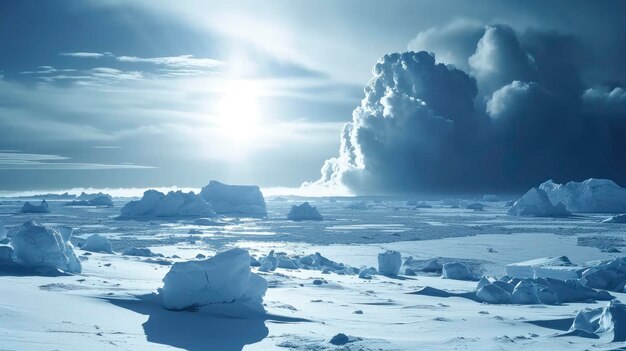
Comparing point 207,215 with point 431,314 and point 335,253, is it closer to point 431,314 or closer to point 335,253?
point 335,253

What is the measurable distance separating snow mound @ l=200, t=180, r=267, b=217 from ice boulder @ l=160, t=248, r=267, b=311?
123ft

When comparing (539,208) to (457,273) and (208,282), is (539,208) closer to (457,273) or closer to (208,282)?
(457,273)

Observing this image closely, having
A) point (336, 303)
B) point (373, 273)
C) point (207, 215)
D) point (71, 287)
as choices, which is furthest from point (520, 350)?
point (207, 215)

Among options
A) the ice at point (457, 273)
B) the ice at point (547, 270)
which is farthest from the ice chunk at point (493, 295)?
the ice at point (547, 270)

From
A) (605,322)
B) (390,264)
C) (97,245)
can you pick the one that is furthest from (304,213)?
(605,322)

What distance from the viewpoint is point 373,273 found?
1167cm

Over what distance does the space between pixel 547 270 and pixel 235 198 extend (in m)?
36.8

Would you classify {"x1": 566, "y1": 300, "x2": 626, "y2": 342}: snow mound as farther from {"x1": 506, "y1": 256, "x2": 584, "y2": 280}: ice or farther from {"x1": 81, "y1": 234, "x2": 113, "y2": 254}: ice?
{"x1": 81, "y1": 234, "x2": 113, "y2": 254}: ice

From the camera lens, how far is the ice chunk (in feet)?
27.3

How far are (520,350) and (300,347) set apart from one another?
2035 mm

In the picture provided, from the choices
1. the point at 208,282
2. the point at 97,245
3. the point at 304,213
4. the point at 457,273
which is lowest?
the point at 457,273

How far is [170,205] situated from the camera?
3934cm

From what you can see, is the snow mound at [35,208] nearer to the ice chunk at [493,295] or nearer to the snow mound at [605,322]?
the ice chunk at [493,295]

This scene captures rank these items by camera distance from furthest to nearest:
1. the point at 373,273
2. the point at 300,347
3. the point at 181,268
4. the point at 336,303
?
the point at 373,273
the point at 336,303
the point at 181,268
the point at 300,347
